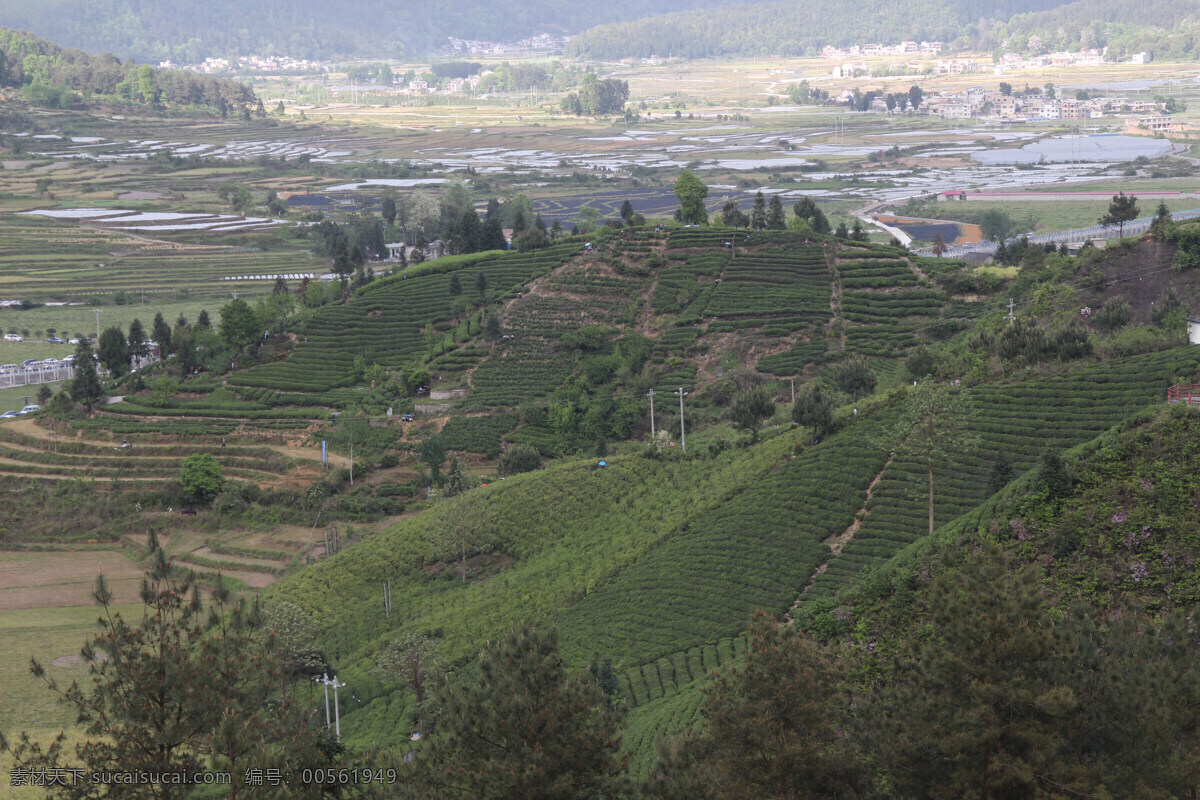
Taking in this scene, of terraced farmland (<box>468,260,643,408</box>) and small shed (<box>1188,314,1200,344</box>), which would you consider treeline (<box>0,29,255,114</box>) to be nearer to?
terraced farmland (<box>468,260,643,408</box>)

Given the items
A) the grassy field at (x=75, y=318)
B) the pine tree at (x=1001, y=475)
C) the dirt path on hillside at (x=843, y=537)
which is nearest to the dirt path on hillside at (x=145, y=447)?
the grassy field at (x=75, y=318)

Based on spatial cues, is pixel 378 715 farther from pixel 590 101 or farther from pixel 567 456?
pixel 590 101

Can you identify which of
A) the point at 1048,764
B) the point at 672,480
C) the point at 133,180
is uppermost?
the point at 133,180

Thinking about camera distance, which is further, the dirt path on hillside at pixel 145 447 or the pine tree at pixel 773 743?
the dirt path on hillside at pixel 145 447

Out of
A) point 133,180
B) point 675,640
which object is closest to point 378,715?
point 675,640

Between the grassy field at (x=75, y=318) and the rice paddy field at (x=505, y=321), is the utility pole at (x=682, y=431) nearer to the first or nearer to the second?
the rice paddy field at (x=505, y=321)

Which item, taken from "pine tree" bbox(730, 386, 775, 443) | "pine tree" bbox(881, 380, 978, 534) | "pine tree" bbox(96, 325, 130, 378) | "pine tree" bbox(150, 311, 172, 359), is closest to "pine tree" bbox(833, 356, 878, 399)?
"pine tree" bbox(730, 386, 775, 443)

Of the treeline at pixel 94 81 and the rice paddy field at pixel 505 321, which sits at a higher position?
the treeline at pixel 94 81
